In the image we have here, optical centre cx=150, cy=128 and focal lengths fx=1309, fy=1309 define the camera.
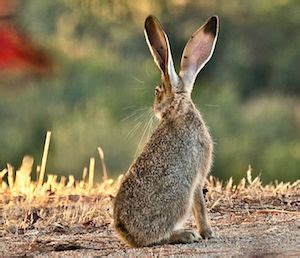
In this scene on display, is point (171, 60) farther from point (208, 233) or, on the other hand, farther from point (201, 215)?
point (208, 233)

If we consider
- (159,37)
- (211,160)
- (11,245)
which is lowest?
(11,245)

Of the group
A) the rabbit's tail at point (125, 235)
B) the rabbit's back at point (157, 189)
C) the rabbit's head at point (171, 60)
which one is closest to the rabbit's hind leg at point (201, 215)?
the rabbit's back at point (157, 189)

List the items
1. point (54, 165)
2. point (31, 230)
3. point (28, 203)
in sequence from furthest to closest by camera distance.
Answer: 1. point (54, 165)
2. point (28, 203)
3. point (31, 230)

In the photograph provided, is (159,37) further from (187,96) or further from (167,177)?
(167,177)

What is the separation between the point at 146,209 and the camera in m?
7.53

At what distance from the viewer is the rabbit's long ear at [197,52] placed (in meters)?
8.18

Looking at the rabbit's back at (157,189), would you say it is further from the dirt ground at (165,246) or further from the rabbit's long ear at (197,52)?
the rabbit's long ear at (197,52)

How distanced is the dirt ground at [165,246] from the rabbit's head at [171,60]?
0.89 metres

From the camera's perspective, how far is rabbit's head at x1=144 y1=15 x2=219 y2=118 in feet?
26.3

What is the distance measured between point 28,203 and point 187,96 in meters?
2.12

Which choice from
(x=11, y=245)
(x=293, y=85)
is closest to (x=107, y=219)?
(x=11, y=245)

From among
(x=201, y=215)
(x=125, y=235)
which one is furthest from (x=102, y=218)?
(x=125, y=235)

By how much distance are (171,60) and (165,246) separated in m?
1.15

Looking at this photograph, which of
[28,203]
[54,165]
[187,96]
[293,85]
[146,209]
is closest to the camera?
[146,209]
